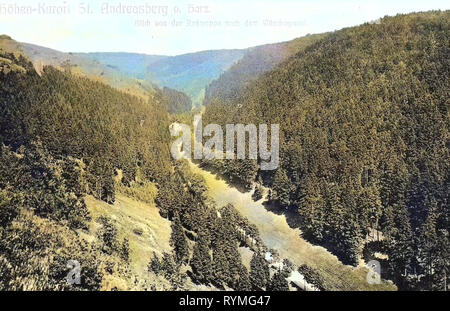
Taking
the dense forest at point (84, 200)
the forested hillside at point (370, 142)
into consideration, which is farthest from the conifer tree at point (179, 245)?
the forested hillside at point (370, 142)

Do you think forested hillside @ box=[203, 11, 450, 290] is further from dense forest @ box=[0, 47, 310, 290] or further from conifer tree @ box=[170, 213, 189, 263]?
conifer tree @ box=[170, 213, 189, 263]

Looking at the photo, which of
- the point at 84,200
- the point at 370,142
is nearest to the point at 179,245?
the point at 84,200

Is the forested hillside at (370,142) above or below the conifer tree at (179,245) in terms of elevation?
above

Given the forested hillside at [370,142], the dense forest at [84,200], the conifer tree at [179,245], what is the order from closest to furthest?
1. the dense forest at [84,200]
2. the conifer tree at [179,245]
3. the forested hillside at [370,142]

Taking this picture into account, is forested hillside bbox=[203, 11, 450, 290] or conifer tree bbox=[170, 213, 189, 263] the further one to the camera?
forested hillside bbox=[203, 11, 450, 290]

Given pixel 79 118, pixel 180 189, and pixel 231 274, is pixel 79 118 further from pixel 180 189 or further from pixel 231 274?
pixel 231 274

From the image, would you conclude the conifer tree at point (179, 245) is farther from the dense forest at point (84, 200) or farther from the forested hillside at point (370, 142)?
the forested hillside at point (370, 142)

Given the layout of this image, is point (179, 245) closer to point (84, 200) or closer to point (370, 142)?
point (84, 200)

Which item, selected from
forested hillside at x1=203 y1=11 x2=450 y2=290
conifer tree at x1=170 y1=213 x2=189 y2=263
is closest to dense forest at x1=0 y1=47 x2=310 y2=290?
conifer tree at x1=170 y1=213 x2=189 y2=263
